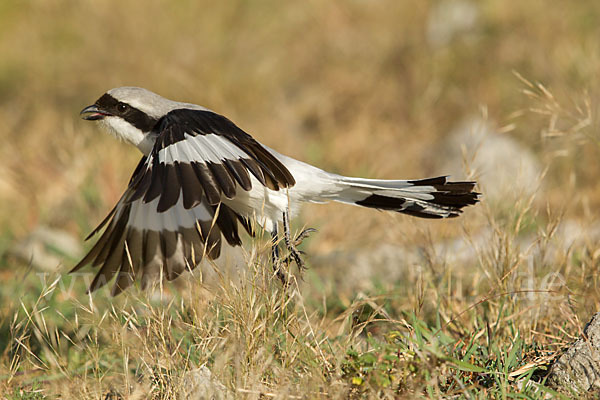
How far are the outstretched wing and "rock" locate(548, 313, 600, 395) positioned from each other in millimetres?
1252

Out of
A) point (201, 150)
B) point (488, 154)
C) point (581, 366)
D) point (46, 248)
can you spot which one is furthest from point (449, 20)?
point (581, 366)

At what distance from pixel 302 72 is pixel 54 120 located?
2.66 m

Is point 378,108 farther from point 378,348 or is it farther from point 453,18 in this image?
point 378,348

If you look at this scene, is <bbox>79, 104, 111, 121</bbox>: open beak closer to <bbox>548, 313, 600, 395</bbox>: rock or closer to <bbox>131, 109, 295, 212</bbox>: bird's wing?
<bbox>131, 109, 295, 212</bbox>: bird's wing

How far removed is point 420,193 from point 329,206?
7.35 ft

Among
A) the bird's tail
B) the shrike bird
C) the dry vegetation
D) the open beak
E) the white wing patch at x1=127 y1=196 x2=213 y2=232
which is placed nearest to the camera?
the dry vegetation

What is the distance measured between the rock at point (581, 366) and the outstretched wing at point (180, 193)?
49.3 inches

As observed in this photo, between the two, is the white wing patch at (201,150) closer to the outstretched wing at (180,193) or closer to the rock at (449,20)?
the outstretched wing at (180,193)

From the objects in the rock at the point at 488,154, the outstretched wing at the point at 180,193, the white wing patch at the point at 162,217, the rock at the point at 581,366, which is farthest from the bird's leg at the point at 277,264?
the rock at the point at 488,154

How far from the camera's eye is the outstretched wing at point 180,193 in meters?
2.56

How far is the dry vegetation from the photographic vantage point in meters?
2.50

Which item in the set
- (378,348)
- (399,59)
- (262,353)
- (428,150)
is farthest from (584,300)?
(399,59)

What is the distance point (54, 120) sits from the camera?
22.8 ft

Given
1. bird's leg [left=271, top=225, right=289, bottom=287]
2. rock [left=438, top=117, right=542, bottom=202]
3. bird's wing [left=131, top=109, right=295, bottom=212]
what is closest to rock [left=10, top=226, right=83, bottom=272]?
bird's leg [left=271, top=225, right=289, bottom=287]
